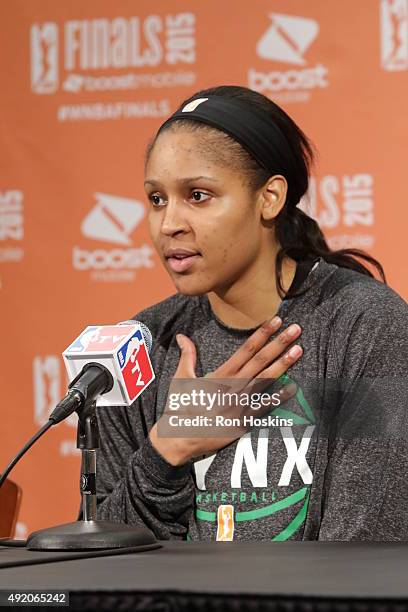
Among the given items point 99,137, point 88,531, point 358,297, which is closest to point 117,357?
point 88,531

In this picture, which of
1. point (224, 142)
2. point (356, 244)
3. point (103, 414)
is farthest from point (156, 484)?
point (356, 244)

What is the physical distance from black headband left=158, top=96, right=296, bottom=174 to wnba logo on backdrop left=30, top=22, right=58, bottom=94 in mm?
1478

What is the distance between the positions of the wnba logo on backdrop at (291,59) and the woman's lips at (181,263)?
139 centimetres

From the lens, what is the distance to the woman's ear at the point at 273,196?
6.02 feet

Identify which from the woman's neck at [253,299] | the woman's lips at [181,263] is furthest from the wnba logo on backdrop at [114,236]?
the woman's lips at [181,263]

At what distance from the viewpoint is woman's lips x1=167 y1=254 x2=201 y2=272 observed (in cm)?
175

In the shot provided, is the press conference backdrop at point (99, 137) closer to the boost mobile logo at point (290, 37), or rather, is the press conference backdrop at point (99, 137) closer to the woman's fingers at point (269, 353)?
the boost mobile logo at point (290, 37)

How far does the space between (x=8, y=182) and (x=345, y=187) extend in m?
1.01

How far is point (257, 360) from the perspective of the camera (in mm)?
1749

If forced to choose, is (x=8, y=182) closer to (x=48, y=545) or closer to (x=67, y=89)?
(x=67, y=89)

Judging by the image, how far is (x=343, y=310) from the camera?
5.80ft

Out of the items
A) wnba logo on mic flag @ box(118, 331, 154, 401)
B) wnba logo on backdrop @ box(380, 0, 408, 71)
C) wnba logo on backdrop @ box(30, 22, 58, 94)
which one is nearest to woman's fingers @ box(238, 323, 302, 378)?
wnba logo on mic flag @ box(118, 331, 154, 401)

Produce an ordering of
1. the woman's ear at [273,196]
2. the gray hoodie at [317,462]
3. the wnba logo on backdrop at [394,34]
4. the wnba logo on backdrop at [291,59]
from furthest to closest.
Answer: the wnba logo on backdrop at [291,59]
the wnba logo on backdrop at [394,34]
the woman's ear at [273,196]
the gray hoodie at [317,462]

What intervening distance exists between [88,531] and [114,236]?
205cm
